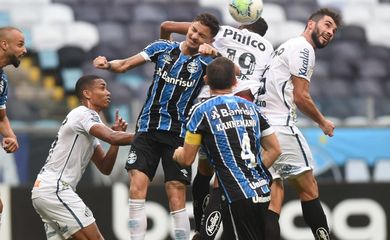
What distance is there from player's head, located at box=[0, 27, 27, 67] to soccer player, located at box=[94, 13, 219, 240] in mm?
883

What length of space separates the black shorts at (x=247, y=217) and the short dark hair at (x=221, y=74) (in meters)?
0.90

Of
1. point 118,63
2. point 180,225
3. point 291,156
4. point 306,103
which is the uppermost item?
point 118,63

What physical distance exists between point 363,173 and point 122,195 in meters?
3.15

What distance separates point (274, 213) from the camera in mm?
8930

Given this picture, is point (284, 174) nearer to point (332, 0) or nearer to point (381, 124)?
point (381, 124)

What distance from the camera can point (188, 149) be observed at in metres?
7.56

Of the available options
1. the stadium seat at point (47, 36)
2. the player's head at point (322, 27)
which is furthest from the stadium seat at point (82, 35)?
the player's head at point (322, 27)

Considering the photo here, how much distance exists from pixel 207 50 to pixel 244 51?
67cm

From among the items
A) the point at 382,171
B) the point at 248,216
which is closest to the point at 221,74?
the point at 248,216

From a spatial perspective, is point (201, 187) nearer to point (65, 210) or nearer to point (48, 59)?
point (65, 210)

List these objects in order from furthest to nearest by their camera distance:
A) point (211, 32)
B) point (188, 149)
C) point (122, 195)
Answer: point (122, 195) < point (211, 32) < point (188, 149)

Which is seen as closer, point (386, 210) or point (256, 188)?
point (256, 188)

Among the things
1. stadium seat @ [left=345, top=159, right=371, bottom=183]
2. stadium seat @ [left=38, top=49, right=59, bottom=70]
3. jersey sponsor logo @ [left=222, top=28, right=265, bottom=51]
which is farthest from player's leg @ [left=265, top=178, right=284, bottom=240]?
stadium seat @ [left=38, top=49, right=59, bottom=70]

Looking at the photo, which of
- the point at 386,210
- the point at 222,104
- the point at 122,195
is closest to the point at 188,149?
the point at 222,104
